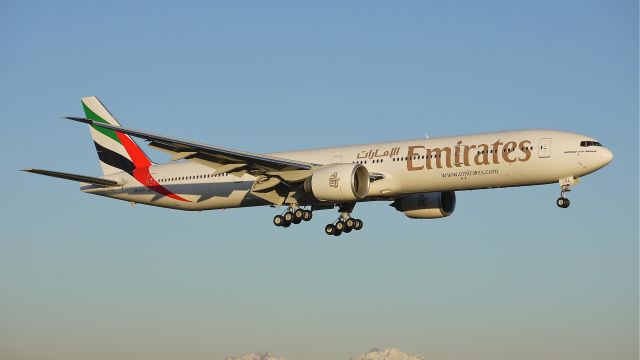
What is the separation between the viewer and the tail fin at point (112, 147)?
2320 inches

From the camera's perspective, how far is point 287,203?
170 ft

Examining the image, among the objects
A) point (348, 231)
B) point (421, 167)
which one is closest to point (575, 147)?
point (421, 167)

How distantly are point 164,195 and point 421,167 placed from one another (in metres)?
16.6

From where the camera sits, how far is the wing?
46.2 m

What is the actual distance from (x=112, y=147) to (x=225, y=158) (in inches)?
532

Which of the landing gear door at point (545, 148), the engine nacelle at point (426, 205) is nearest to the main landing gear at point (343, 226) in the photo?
the engine nacelle at point (426, 205)

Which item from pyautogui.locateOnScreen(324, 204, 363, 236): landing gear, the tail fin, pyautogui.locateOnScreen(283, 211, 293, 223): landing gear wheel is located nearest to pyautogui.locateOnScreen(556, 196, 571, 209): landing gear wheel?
pyautogui.locateOnScreen(324, 204, 363, 236): landing gear

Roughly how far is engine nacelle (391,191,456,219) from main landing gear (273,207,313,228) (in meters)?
6.33

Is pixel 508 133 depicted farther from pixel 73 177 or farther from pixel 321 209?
pixel 73 177

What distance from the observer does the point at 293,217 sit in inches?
2029

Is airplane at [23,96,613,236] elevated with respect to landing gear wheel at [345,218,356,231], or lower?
elevated

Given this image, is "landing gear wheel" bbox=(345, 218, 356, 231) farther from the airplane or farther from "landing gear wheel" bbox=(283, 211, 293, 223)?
"landing gear wheel" bbox=(283, 211, 293, 223)

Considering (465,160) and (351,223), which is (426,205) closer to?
(351,223)

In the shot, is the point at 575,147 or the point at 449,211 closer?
the point at 575,147
